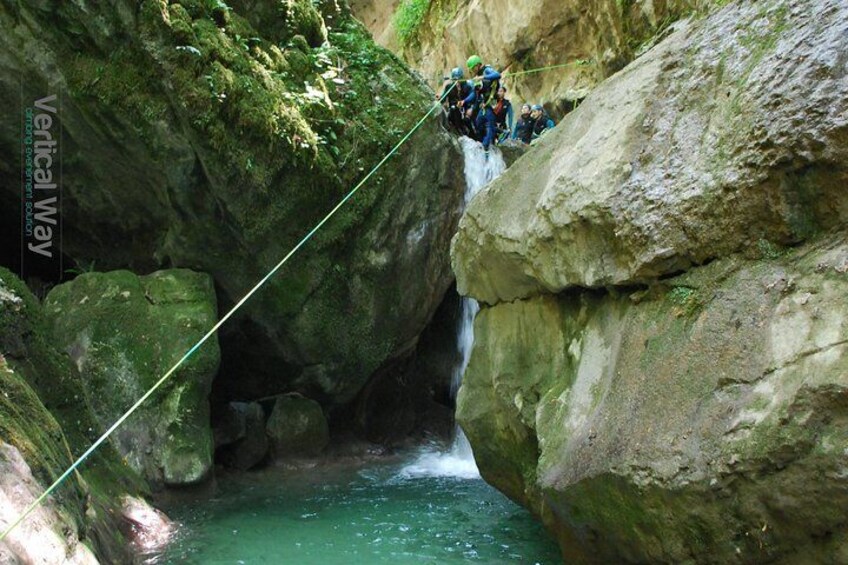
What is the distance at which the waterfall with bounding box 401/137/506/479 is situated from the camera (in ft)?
31.3

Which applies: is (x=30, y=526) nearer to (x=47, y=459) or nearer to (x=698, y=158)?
(x=47, y=459)

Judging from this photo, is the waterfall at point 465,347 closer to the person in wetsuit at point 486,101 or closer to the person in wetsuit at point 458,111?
the person in wetsuit at point 486,101

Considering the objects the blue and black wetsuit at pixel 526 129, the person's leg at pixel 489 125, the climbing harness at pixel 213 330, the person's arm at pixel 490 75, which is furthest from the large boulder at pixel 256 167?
the blue and black wetsuit at pixel 526 129

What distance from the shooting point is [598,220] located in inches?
180

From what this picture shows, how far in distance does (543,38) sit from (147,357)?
1045 centimetres

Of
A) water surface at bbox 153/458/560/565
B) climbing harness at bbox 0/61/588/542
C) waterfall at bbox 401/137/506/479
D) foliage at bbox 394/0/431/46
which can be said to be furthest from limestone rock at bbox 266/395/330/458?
foliage at bbox 394/0/431/46

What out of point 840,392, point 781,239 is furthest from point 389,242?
point 840,392

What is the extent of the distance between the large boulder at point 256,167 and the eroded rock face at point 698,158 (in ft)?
12.7

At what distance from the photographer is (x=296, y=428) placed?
9828mm

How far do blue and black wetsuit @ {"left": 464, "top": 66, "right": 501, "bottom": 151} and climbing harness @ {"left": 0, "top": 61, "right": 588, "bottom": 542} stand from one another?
1.77 ft

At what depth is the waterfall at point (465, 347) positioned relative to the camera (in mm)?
9539

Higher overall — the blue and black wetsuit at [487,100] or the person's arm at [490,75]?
the person's arm at [490,75]

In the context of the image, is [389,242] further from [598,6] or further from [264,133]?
[598,6]

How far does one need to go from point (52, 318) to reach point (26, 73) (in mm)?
2802
